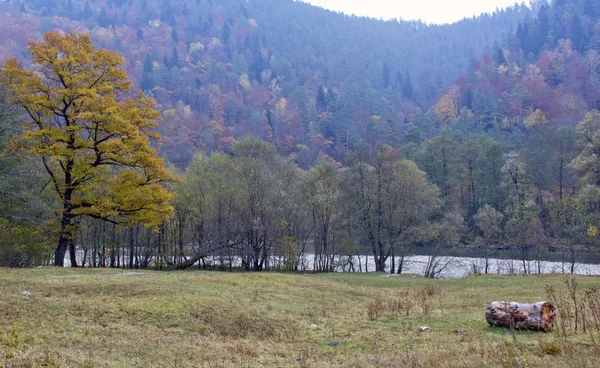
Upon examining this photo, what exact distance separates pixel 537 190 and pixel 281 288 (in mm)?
55472

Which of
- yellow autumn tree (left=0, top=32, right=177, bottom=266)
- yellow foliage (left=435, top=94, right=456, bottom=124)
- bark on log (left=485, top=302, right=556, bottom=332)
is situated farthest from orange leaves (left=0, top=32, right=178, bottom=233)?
yellow foliage (left=435, top=94, right=456, bottom=124)

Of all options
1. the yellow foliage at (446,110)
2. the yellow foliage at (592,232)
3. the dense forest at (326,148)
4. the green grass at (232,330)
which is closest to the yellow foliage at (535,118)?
the dense forest at (326,148)

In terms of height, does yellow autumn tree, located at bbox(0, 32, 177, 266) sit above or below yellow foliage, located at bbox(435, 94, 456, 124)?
below

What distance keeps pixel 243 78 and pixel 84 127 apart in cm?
12423

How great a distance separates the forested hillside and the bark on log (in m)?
76.1

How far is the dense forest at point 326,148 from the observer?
3791 cm

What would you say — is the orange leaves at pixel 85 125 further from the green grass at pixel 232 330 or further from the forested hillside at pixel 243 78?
the forested hillside at pixel 243 78

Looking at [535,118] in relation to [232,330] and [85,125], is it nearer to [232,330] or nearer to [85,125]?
[85,125]

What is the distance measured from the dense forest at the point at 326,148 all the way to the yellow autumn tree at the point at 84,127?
98cm

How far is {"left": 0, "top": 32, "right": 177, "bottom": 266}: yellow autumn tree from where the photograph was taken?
23234 millimetres

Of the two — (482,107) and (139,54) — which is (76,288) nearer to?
(482,107)

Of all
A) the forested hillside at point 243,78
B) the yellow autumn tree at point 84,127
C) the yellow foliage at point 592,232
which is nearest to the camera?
the yellow autumn tree at point 84,127

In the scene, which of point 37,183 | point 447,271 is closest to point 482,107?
point 447,271

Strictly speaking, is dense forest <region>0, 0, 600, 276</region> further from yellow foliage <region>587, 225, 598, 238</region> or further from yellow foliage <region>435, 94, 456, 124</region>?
yellow foliage <region>435, 94, 456, 124</region>
